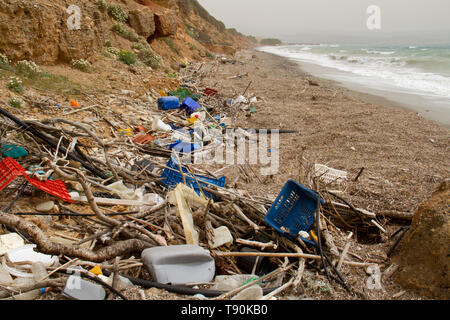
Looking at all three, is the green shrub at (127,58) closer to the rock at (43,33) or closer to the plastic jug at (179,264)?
the rock at (43,33)

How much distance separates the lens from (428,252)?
202 centimetres

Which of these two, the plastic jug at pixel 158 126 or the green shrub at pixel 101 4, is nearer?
the plastic jug at pixel 158 126

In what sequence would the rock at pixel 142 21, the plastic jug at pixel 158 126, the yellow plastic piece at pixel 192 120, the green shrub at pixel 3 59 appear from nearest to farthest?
the green shrub at pixel 3 59, the plastic jug at pixel 158 126, the yellow plastic piece at pixel 192 120, the rock at pixel 142 21

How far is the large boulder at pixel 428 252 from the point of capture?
1911 millimetres

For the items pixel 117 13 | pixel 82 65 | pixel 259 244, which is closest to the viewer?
pixel 259 244

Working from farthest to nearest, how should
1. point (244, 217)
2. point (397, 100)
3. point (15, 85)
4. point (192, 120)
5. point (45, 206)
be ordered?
point (397, 100) → point (192, 120) → point (15, 85) → point (244, 217) → point (45, 206)

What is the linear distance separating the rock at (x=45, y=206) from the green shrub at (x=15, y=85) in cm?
314

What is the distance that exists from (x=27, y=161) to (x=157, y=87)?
18.2ft

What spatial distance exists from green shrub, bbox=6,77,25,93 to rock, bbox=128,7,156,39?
8.49 meters

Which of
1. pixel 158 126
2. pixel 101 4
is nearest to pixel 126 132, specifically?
pixel 158 126

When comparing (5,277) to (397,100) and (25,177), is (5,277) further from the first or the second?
(397,100)

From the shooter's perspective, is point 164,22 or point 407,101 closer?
point 407,101

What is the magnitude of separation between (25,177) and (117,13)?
11.1m

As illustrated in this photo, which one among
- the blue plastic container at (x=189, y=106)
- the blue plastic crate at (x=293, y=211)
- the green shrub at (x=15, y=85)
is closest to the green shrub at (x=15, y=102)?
the green shrub at (x=15, y=85)
